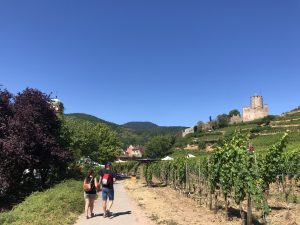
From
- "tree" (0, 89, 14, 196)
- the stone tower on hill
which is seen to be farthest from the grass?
the stone tower on hill

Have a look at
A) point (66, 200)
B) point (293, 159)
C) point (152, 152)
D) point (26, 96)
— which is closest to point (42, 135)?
point (26, 96)

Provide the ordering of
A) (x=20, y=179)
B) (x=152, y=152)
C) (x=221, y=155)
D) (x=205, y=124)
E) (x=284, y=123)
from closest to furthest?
(x=221, y=155) < (x=20, y=179) < (x=284, y=123) < (x=152, y=152) < (x=205, y=124)

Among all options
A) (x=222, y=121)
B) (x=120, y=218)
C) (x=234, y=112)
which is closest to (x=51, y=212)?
(x=120, y=218)

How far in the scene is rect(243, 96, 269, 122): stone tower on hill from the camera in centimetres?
13975

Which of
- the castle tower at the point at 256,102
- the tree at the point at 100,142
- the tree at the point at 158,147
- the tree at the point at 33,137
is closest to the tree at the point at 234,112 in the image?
the castle tower at the point at 256,102

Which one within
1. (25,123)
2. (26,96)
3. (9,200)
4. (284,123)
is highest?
(284,123)

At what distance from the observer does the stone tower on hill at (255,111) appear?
458ft

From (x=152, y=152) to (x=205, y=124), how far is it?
3351cm

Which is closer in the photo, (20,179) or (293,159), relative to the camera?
(20,179)

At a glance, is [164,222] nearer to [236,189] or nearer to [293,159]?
[236,189]

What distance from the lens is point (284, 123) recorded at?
98438mm

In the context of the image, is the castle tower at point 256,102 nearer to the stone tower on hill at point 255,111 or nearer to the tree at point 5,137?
the stone tower on hill at point 255,111

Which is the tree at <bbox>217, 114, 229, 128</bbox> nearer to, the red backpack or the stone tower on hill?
the stone tower on hill

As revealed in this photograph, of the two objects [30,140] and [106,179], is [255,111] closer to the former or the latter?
[30,140]
